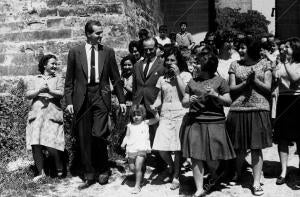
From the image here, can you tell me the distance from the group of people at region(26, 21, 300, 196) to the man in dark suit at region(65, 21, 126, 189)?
0.5 inches

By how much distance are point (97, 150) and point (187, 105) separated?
4.76 ft

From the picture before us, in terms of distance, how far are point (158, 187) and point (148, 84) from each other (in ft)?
4.36

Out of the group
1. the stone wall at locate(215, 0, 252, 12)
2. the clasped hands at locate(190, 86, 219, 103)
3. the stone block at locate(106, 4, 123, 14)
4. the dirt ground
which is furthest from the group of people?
the stone wall at locate(215, 0, 252, 12)

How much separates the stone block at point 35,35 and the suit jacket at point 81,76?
7.63 ft

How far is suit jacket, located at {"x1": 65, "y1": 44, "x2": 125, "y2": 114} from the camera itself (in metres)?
5.30

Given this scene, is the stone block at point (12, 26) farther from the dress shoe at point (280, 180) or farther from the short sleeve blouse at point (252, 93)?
the dress shoe at point (280, 180)

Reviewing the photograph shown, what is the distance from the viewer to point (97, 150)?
18.0 feet

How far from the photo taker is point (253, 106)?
4.85 meters

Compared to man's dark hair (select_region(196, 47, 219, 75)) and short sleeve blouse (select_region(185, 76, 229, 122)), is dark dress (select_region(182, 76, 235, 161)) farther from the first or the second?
man's dark hair (select_region(196, 47, 219, 75))

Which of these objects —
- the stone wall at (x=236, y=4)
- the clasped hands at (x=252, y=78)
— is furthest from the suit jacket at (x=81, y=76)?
the stone wall at (x=236, y=4)

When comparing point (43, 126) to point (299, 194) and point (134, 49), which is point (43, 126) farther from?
point (299, 194)

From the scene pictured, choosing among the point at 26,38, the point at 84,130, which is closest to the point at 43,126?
the point at 84,130

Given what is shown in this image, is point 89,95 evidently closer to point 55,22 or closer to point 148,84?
point 148,84

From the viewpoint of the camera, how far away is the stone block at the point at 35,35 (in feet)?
24.8
